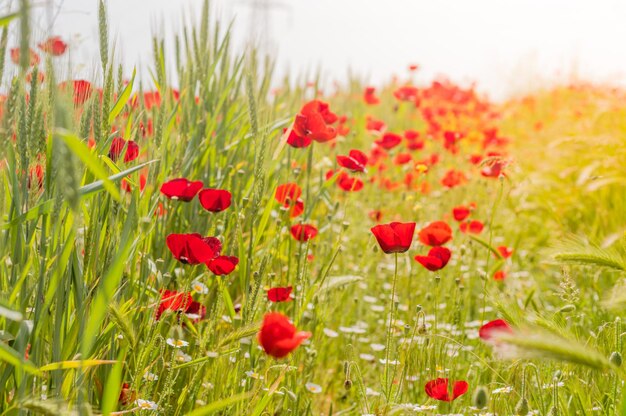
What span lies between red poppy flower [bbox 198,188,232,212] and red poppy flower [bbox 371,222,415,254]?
40cm

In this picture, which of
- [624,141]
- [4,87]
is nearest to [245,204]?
[4,87]

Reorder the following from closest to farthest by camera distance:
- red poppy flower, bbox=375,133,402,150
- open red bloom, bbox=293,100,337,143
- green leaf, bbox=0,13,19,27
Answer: green leaf, bbox=0,13,19,27 → open red bloom, bbox=293,100,337,143 → red poppy flower, bbox=375,133,402,150

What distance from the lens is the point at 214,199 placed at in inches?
75.3

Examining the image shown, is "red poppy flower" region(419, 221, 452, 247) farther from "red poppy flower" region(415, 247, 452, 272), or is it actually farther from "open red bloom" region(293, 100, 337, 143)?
"open red bloom" region(293, 100, 337, 143)

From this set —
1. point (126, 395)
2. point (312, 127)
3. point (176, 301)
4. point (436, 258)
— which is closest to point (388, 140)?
point (312, 127)

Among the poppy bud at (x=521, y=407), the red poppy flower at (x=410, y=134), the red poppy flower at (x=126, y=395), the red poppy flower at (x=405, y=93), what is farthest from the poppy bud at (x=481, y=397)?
the red poppy flower at (x=405, y=93)

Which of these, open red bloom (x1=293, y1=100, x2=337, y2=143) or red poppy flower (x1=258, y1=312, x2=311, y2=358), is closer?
red poppy flower (x1=258, y1=312, x2=311, y2=358)

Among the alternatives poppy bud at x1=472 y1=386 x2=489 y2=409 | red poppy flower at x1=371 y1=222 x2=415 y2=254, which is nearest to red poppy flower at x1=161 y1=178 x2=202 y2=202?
red poppy flower at x1=371 y1=222 x2=415 y2=254

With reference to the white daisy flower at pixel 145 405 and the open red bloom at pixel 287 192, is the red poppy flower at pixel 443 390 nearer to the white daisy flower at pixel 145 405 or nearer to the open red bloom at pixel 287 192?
the white daisy flower at pixel 145 405

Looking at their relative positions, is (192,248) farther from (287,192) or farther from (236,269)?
(236,269)

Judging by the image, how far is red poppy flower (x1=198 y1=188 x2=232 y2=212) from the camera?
6.19 ft

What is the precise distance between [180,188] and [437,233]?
868 millimetres

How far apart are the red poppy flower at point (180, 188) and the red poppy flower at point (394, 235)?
1.66 ft

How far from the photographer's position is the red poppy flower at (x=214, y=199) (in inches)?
74.3
